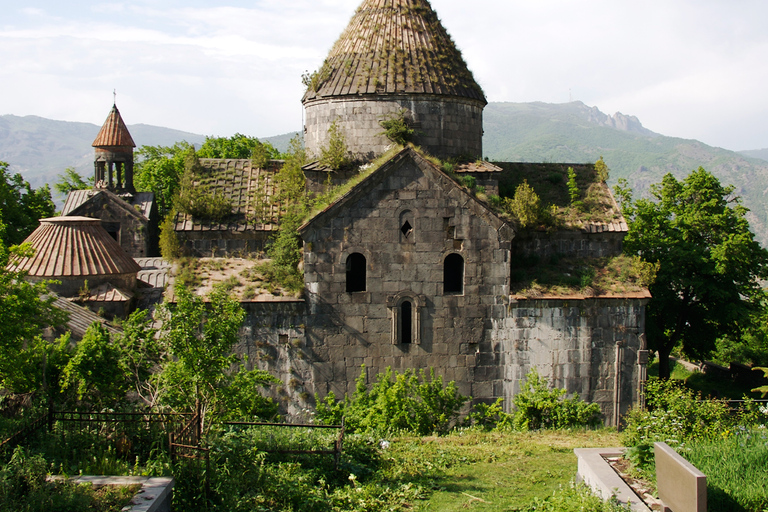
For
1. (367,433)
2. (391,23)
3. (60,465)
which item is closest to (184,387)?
(60,465)

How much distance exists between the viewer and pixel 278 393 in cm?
1146

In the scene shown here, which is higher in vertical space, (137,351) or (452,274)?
(452,274)

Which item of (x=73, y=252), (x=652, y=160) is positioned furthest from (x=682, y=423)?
(x=652, y=160)

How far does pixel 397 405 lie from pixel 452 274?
271 centimetres

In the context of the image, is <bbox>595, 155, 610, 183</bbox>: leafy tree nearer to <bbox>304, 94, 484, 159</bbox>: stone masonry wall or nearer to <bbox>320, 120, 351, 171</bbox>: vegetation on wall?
<bbox>304, 94, 484, 159</bbox>: stone masonry wall

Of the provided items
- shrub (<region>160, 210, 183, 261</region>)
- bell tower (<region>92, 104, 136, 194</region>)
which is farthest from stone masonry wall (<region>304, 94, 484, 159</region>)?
bell tower (<region>92, 104, 136, 194</region>)

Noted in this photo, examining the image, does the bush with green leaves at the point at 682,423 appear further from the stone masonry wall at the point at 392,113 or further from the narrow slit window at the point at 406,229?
the stone masonry wall at the point at 392,113

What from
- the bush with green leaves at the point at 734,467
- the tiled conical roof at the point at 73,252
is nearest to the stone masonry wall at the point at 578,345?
the bush with green leaves at the point at 734,467

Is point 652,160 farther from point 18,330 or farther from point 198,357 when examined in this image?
point 18,330

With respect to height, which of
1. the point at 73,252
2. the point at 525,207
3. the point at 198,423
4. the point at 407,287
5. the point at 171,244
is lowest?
the point at 198,423

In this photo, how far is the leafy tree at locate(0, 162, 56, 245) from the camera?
2220 cm

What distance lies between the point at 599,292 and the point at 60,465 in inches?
347

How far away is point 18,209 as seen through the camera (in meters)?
23.0

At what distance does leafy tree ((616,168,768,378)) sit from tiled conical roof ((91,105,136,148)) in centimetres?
1777
